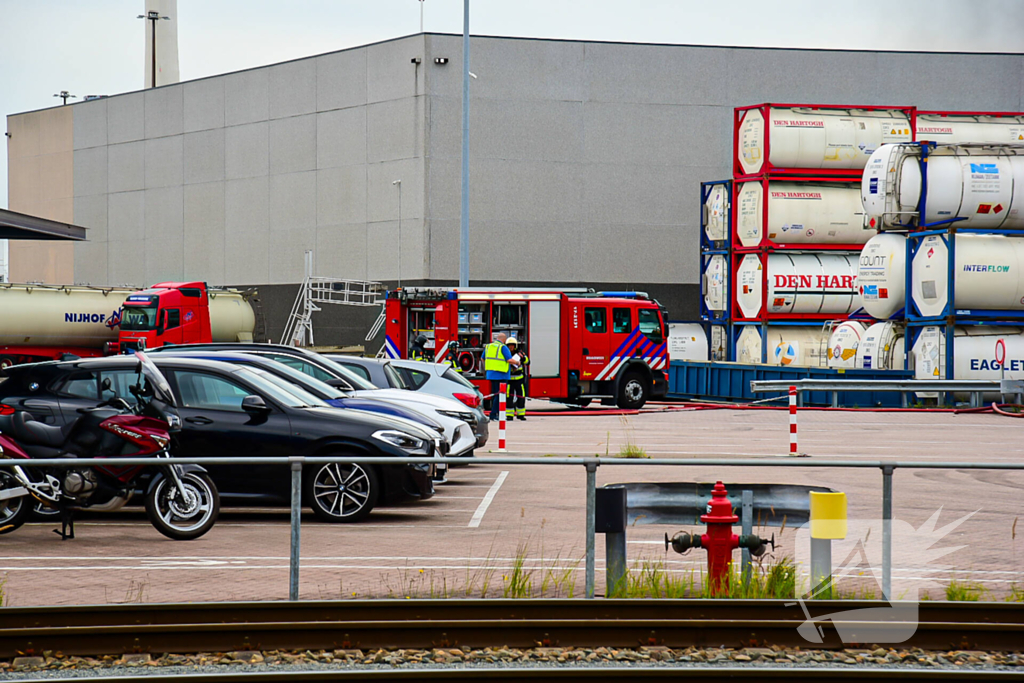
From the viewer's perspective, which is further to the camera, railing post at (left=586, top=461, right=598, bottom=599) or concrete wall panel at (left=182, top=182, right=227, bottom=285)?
concrete wall panel at (left=182, top=182, right=227, bottom=285)

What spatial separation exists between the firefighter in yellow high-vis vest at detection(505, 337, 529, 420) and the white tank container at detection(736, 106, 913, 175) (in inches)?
484

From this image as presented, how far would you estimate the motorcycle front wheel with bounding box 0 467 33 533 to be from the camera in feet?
Result: 27.7

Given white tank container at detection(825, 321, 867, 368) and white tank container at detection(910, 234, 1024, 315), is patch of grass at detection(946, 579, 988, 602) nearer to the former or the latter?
white tank container at detection(910, 234, 1024, 315)

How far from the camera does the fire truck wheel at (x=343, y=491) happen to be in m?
7.92

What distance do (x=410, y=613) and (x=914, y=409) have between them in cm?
2312

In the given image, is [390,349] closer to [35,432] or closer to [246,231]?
[35,432]

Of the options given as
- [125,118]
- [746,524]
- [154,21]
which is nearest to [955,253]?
[746,524]

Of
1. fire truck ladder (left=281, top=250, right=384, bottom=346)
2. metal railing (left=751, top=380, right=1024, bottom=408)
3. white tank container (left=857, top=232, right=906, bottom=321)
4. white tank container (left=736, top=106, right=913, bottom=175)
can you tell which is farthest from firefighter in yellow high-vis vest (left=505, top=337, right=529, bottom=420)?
fire truck ladder (left=281, top=250, right=384, bottom=346)

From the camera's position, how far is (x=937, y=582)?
7609 mm

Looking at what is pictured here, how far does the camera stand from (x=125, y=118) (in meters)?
53.0

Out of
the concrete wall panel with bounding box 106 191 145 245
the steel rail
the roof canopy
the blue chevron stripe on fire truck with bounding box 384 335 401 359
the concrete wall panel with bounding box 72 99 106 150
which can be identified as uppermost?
the concrete wall panel with bounding box 72 99 106 150

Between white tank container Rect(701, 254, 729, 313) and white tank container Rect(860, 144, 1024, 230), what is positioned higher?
white tank container Rect(860, 144, 1024, 230)

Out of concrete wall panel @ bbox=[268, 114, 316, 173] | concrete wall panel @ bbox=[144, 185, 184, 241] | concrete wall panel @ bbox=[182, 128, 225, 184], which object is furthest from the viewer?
concrete wall panel @ bbox=[144, 185, 184, 241]

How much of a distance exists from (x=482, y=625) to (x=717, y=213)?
30848 mm
